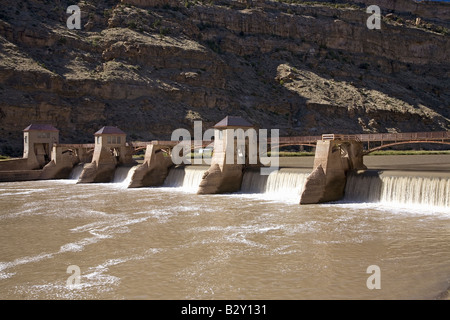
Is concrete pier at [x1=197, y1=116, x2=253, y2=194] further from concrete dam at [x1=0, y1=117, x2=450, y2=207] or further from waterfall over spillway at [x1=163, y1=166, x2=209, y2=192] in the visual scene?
waterfall over spillway at [x1=163, y1=166, x2=209, y2=192]

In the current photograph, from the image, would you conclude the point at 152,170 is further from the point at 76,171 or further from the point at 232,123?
the point at 76,171

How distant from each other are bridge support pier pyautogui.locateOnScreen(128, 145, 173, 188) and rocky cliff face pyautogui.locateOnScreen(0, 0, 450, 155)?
93.7ft

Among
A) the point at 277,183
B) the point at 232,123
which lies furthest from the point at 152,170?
the point at 277,183

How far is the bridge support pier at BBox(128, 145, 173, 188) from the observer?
39250 millimetres

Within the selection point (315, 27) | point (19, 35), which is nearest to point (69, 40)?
point (19, 35)

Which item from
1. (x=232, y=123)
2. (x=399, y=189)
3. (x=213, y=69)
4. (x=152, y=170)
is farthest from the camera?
(x=213, y=69)

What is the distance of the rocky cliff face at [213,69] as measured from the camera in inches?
2731

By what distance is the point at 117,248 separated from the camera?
1636cm

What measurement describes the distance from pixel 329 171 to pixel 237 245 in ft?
40.8

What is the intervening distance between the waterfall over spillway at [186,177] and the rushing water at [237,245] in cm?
662

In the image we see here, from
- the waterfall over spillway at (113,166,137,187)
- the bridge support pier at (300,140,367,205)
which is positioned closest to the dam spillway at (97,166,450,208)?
the bridge support pier at (300,140,367,205)

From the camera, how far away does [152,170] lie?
132 ft

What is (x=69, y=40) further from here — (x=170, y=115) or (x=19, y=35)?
(x=170, y=115)
